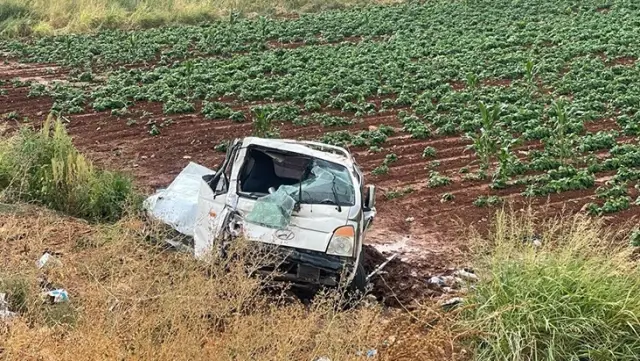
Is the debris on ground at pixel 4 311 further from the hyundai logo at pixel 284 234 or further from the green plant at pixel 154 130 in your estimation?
the green plant at pixel 154 130

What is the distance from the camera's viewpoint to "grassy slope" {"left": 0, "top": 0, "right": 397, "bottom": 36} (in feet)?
86.4

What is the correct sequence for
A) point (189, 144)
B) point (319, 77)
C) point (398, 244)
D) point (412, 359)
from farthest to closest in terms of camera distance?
point (319, 77) → point (189, 144) → point (398, 244) → point (412, 359)

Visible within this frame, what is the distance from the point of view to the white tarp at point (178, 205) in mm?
9500

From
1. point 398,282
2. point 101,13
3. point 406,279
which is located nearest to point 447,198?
point 406,279

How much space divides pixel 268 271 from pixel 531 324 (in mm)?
2480

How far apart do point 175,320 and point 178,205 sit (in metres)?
3.95

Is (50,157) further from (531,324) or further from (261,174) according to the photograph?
(531,324)

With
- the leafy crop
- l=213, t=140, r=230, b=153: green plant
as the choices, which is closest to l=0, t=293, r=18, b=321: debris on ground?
the leafy crop

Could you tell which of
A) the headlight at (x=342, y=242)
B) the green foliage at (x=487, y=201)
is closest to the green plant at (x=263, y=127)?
the green foliage at (x=487, y=201)

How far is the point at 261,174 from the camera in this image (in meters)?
8.83

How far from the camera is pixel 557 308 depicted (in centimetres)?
661

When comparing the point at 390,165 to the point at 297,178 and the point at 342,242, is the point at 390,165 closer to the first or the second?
the point at 297,178

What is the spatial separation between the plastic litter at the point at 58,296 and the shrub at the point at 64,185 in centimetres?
310

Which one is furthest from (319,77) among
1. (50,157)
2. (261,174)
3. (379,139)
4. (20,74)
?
(261,174)
